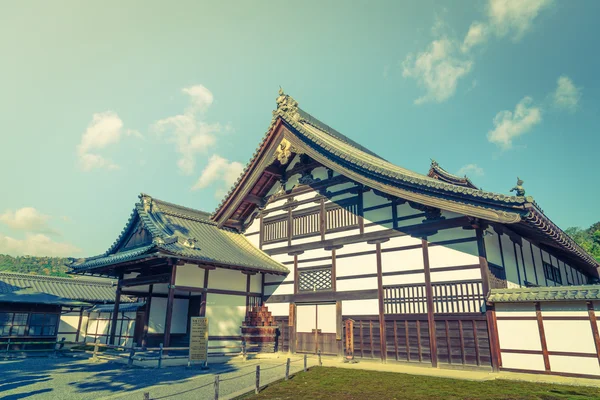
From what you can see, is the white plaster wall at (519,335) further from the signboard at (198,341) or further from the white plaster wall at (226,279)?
the white plaster wall at (226,279)

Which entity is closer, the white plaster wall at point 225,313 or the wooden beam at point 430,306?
the wooden beam at point 430,306

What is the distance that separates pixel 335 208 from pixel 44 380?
12328mm

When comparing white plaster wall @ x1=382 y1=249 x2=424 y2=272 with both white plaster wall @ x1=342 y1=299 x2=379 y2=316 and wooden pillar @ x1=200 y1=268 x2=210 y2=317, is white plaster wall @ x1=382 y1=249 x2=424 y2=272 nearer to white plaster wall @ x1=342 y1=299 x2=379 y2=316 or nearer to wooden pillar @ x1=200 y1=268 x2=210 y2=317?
white plaster wall @ x1=342 y1=299 x2=379 y2=316

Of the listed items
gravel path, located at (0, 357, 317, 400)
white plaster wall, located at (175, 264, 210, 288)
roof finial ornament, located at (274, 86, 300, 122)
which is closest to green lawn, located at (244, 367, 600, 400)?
gravel path, located at (0, 357, 317, 400)

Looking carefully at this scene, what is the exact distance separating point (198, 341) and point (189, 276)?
335 cm

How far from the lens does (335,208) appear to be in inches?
704

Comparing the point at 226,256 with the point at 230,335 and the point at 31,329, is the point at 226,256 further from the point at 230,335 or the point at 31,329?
the point at 31,329

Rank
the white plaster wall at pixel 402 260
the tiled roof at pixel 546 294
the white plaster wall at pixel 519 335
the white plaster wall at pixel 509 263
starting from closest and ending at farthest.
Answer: the tiled roof at pixel 546 294, the white plaster wall at pixel 519 335, the white plaster wall at pixel 402 260, the white plaster wall at pixel 509 263

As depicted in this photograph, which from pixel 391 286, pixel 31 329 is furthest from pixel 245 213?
pixel 31 329

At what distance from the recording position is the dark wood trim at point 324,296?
15.7 m

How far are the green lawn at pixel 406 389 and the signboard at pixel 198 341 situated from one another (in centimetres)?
410

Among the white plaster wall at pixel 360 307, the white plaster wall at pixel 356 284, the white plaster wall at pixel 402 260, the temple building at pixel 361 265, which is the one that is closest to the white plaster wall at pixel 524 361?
the temple building at pixel 361 265

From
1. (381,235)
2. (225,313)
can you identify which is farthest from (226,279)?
(381,235)

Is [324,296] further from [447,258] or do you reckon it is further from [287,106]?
[287,106]
